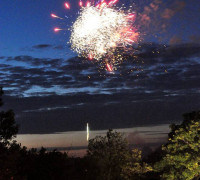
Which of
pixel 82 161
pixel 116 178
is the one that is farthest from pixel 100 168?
pixel 82 161

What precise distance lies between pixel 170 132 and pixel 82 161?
14.1 meters

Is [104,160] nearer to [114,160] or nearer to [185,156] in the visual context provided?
[114,160]

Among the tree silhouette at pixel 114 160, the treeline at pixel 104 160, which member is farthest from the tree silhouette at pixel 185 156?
the tree silhouette at pixel 114 160

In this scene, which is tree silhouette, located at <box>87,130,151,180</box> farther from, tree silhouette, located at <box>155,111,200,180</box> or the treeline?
tree silhouette, located at <box>155,111,200,180</box>

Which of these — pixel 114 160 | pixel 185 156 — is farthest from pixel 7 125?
pixel 114 160

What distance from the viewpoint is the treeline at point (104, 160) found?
103ft

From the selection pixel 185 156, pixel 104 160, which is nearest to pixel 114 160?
pixel 104 160

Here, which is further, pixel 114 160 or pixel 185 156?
pixel 114 160

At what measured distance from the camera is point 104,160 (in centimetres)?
5422

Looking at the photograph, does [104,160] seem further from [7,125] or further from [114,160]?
[7,125]

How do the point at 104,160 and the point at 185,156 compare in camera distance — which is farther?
the point at 104,160

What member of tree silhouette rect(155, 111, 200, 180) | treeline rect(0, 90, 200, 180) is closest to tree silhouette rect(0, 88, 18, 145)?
treeline rect(0, 90, 200, 180)

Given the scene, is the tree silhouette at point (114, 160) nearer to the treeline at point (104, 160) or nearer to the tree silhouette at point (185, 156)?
the treeline at point (104, 160)

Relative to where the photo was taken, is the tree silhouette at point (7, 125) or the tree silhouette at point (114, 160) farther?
the tree silhouette at point (114, 160)
